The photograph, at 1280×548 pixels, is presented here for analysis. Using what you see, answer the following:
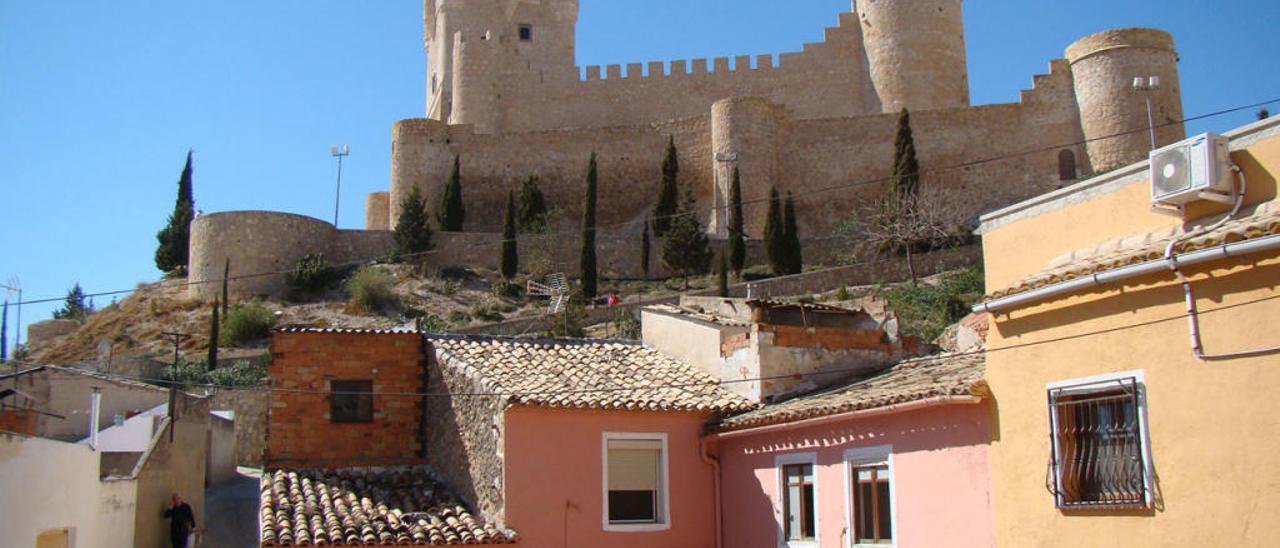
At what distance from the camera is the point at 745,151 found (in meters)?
42.7

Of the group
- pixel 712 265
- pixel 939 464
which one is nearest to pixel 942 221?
pixel 712 265

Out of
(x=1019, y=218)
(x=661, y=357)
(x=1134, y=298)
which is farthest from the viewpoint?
(x=661, y=357)

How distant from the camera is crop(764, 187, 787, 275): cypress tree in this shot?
38438 millimetres

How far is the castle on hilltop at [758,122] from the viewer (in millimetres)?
41656

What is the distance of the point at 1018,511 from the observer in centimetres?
977

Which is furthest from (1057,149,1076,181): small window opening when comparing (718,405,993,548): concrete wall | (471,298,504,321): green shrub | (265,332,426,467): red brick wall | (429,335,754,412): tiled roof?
(718,405,993,548): concrete wall

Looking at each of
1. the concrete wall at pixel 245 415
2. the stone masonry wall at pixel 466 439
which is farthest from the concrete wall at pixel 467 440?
the concrete wall at pixel 245 415

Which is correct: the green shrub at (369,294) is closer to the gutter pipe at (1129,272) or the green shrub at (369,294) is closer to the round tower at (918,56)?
the round tower at (918,56)

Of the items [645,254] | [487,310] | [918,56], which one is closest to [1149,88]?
[918,56]

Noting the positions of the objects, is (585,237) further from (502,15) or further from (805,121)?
(502,15)

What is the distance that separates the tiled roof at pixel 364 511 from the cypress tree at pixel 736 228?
921 inches

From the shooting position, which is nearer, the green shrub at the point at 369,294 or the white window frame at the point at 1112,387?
the white window frame at the point at 1112,387

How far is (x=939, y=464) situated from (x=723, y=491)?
3744 millimetres

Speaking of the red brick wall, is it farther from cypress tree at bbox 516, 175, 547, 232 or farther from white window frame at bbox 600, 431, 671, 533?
cypress tree at bbox 516, 175, 547, 232
